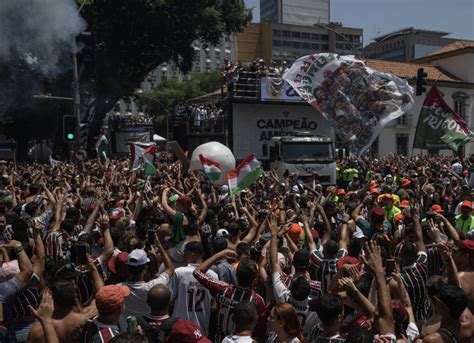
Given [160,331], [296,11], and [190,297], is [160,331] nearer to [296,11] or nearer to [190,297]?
[190,297]

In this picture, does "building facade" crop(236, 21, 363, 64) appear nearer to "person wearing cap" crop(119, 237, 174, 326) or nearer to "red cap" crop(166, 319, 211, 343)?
"person wearing cap" crop(119, 237, 174, 326)

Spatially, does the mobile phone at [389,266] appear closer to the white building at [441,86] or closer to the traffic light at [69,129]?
the traffic light at [69,129]

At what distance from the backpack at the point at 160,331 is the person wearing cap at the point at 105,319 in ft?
0.77

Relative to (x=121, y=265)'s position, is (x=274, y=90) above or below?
above

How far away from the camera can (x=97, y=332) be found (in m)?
3.71

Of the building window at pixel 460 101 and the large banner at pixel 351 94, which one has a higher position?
the building window at pixel 460 101

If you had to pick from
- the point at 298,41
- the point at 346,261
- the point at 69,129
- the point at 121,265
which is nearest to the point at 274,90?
the point at 69,129

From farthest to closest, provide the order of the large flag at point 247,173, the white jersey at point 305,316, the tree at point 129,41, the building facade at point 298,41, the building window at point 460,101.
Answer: the building facade at point 298,41, the building window at point 460,101, the tree at point 129,41, the large flag at point 247,173, the white jersey at point 305,316

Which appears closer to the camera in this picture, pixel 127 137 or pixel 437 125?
pixel 437 125

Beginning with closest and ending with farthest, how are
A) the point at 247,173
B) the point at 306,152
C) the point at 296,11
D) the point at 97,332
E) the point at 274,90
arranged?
the point at 97,332, the point at 247,173, the point at 306,152, the point at 274,90, the point at 296,11

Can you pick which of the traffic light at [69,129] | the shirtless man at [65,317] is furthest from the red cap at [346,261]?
the traffic light at [69,129]

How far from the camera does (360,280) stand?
4.09 metres

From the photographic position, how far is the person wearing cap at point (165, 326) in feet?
10.9

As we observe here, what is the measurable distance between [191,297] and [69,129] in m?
11.8
